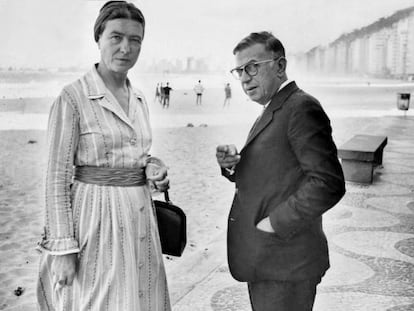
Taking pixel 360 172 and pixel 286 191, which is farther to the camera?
pixel 360 172

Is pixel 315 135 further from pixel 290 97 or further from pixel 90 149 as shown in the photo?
pixel 90 149

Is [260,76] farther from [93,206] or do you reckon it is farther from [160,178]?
[93,206]

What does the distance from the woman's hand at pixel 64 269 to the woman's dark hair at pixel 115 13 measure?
0.75m

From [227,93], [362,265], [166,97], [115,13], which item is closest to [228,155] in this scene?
[115,13]

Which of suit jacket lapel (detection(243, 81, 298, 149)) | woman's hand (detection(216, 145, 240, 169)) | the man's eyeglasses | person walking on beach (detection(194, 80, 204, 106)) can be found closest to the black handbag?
woman's hand (detection(216, 145, 240, 169))

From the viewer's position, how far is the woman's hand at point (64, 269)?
5.51ft

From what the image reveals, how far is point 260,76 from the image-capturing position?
1.73 meters

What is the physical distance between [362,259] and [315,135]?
233cm

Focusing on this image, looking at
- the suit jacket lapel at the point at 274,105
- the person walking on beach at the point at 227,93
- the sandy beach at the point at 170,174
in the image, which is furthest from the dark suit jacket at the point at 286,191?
the person walking on beach at the point at 227,93

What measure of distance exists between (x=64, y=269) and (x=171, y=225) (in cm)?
45

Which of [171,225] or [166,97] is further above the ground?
[171,225]

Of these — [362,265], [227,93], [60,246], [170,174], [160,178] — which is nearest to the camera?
[60,246]

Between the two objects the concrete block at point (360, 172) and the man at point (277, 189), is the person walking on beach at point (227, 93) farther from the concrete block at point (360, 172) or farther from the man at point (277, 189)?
the man at point (277, 189)

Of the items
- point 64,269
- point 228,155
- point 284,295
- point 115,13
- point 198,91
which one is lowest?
point 198,91
